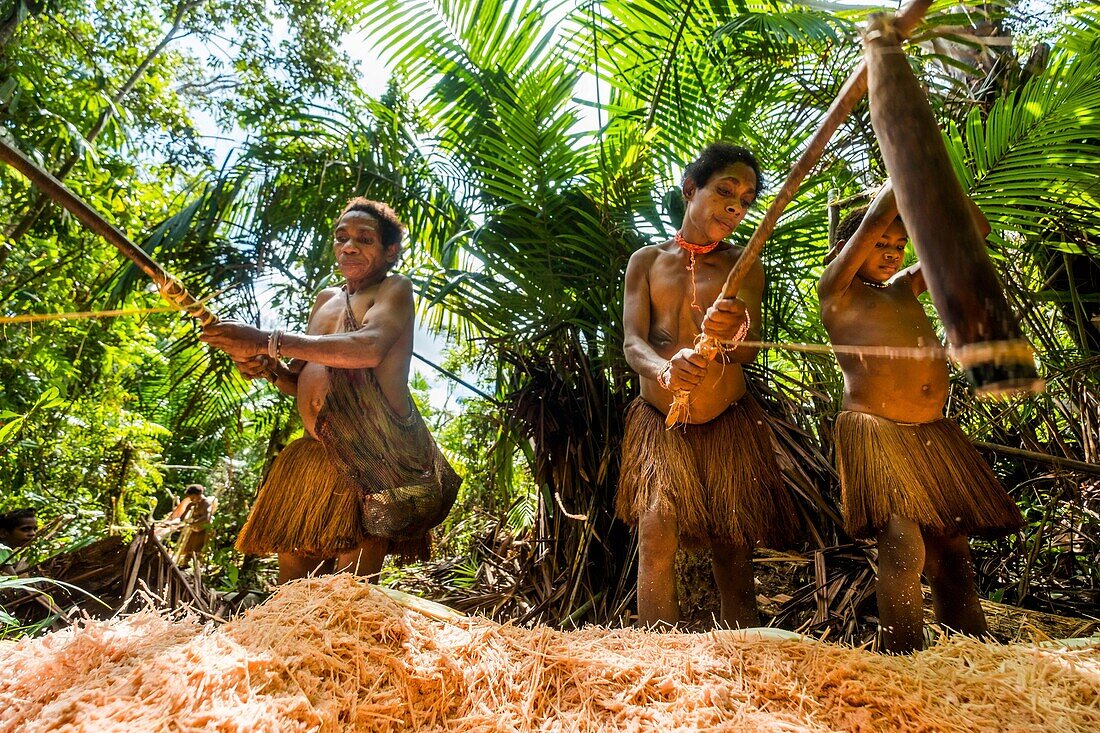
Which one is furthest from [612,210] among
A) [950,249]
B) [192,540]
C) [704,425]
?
[192,540]

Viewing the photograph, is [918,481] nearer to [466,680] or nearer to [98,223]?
[466,680]

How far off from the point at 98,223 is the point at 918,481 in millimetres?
2263

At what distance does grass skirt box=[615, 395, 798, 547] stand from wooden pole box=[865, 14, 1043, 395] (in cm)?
148

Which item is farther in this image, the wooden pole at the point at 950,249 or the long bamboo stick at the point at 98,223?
the long bamboo stick at the point at 98,223

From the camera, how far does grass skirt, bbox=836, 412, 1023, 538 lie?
1972 millimetres

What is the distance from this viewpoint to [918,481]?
199 centimetres

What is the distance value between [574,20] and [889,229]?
5.86ft

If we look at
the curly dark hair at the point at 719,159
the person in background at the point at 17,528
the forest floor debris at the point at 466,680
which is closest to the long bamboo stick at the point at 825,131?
the forest floor debris at the point at 466,680

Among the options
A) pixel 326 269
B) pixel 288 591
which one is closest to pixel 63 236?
pixel 326 269

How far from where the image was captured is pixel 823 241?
9.89 ft

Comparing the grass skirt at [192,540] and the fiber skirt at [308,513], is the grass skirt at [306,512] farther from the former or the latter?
the grass skirt at [192,540]

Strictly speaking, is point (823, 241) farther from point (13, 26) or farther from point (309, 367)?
point (13, 26)

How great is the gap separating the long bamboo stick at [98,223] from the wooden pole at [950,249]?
1.53 metres

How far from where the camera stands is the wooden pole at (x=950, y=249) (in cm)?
60
